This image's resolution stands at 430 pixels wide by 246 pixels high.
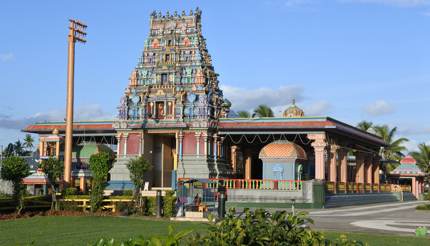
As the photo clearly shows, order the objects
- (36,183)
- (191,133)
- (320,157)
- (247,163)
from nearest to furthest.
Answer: (320,157)
(36,183)
(191,133)
(247,163)

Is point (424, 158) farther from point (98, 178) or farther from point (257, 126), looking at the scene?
point (98, 178)

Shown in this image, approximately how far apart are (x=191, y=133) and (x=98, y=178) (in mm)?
20973

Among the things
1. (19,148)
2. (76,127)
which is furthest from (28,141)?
(76,127)

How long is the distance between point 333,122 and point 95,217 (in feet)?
82.1

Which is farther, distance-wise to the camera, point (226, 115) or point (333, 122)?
point (226, 115)

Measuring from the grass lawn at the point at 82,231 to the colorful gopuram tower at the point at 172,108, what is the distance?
24163 millimetres

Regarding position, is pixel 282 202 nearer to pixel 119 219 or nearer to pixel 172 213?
pixel 172 213

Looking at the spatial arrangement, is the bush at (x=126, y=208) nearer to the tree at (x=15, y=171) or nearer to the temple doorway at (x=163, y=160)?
the tree at (x=15, y=171)

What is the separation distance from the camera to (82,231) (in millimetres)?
19406

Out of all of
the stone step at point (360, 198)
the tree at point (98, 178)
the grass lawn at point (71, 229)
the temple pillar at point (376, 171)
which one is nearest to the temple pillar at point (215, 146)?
the stone step at point (360, 198)

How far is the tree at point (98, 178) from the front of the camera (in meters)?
28.6

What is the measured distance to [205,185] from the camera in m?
42.8

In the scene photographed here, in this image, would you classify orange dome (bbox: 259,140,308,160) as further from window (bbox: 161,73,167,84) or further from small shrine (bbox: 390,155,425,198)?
small shrine (bbox: 390,155,425,198)

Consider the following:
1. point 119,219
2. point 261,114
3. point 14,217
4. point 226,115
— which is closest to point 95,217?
point 119,219
